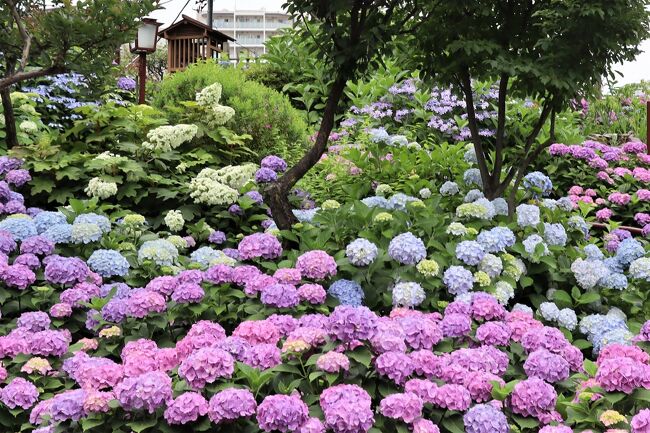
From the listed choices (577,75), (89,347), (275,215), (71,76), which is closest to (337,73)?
(275,215)

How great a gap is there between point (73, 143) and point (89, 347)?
2.95m

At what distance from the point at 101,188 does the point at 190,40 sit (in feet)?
30.1

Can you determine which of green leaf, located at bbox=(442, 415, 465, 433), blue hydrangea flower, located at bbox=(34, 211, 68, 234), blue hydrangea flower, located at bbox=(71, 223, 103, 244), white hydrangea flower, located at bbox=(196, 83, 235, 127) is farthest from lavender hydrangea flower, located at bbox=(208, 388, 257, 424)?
white hydrangea flower, located at bbox=(196, 83, 235, 127)

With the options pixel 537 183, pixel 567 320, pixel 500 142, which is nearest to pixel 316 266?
pixel 567 320

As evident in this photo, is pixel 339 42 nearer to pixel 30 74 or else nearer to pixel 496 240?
pixel 496 240

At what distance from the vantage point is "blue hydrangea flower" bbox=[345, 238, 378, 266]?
3.12 m

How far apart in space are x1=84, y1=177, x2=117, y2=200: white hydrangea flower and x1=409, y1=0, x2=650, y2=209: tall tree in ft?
6.94

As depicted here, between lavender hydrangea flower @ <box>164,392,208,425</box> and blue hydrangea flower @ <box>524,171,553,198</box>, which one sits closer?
lavender hydrangea flower @ <box>164,392,208,425</box>

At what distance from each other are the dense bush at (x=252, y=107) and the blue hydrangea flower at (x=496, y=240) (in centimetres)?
307

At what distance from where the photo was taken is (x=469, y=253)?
323 cm

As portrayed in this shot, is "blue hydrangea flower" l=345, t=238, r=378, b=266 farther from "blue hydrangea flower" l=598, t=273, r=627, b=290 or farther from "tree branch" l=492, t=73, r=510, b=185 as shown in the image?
"tree branch" l=492, t=73, r=510, b=185

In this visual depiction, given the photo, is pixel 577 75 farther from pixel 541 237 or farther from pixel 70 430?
pixel 70 430

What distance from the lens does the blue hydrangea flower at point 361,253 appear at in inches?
123

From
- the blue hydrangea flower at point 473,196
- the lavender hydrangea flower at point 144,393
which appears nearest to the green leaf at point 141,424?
the lavender hydrangea flower at point 144,393
